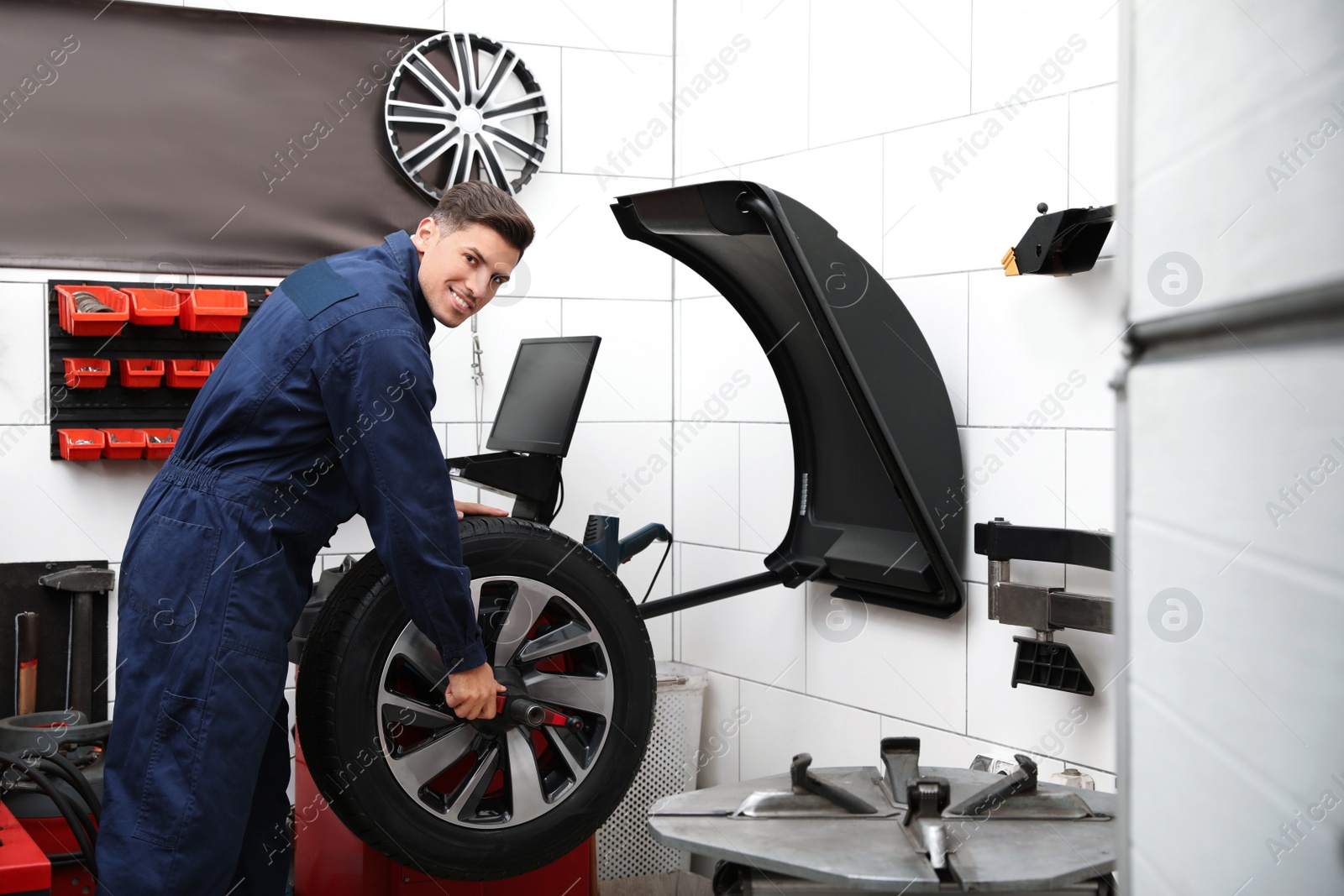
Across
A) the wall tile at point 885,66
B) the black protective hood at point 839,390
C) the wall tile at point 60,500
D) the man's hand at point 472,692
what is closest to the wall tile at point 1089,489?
the black protective hood at point 839,390

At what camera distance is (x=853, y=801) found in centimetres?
152

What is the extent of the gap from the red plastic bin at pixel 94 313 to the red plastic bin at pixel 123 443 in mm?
298

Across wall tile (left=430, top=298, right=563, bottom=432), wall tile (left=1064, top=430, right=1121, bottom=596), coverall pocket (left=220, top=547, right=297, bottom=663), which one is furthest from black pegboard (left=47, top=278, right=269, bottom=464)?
wall tile (left=1064, top=430, right=1121, bottom=596)

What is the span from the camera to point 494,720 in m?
2.10

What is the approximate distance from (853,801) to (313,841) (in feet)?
5.60

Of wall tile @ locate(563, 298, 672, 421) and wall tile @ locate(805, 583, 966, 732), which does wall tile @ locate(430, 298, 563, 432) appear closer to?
wall tile @ locate(563, 298, 672, 421)

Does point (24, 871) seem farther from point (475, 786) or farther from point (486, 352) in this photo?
point (486, 352)

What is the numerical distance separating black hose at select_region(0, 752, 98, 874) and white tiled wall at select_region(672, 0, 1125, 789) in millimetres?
1930

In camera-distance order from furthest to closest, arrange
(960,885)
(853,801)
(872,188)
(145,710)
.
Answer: (872,188) → (145,710) → (853,801) → (960,885)

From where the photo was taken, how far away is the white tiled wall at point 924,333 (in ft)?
7.58

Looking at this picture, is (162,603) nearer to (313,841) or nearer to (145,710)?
Answer: (145,710)

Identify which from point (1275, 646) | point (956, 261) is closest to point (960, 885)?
point (1275, 646)

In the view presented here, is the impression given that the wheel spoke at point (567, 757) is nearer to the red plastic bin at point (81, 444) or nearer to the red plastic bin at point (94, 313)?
the red plastic bin at point (81, 444)

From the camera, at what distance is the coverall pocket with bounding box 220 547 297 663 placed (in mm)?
1897
